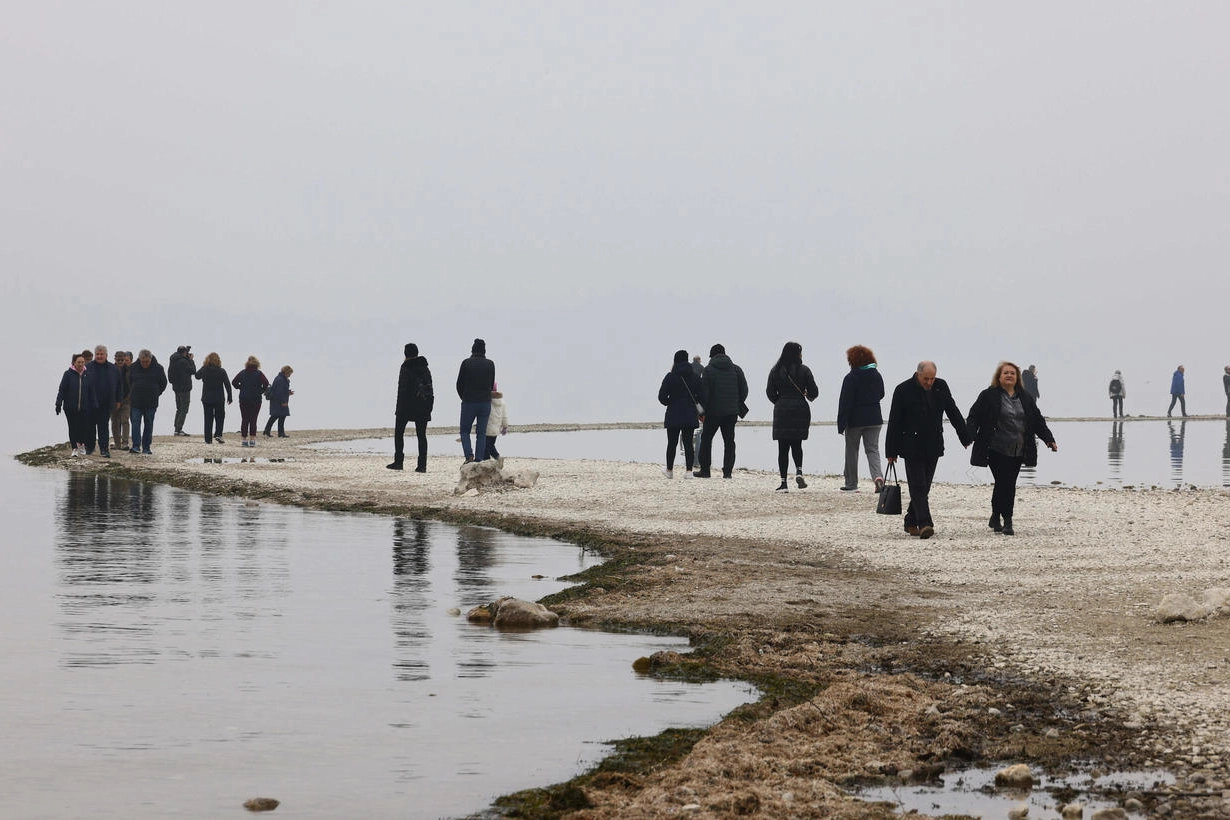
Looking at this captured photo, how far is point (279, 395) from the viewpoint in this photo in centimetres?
4116

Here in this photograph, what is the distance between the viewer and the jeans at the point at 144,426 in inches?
1272

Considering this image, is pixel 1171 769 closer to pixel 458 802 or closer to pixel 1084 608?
pixel 458 802

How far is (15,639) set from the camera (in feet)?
34.9

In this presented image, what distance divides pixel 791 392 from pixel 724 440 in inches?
101

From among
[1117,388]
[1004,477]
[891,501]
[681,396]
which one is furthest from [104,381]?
[1117,388]

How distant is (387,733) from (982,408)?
401 inches

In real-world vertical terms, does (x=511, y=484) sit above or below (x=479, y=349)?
below

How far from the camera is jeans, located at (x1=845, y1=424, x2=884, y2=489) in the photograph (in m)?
21.4

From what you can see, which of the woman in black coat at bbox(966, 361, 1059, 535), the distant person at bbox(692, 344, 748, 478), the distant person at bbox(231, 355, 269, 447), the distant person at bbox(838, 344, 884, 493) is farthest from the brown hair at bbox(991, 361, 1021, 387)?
the distant person at bbox(231, 355, 269, 447)

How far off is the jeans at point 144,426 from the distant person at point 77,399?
1.06 metres

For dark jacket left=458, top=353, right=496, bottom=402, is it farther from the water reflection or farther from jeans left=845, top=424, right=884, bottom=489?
the water reflection

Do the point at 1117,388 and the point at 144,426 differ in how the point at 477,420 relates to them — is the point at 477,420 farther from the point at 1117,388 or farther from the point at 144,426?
the point at 1117,388

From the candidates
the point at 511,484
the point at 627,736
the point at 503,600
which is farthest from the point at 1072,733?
the point at 511,484

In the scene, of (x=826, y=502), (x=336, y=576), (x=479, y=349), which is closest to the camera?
(x=336, y=576)
